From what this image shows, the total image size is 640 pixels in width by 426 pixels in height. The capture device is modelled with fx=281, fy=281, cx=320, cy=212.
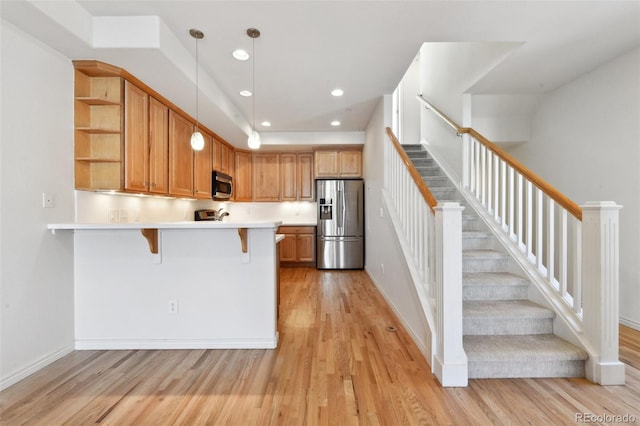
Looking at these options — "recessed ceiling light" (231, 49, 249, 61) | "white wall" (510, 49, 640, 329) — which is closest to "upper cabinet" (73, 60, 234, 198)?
"recessed ceiling light" (231, 49, 249, 61)

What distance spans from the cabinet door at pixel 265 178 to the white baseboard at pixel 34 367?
399cm

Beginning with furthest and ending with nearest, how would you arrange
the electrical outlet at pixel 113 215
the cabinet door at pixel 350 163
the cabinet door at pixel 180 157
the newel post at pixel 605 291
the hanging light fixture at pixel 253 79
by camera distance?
the cabinet door at pixel 350 163
the cabinet door at pixel 180 157
the electrical outlet at pixel 113 215
the hanging light fixture at pixel 253 79
the newel post at pixel 605 291

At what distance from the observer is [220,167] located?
16.1 ft

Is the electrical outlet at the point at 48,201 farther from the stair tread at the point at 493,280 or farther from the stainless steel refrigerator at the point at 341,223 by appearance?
the stainless steel refrigerator at the point at 341,223

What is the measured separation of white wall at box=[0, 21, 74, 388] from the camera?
72.8 inches

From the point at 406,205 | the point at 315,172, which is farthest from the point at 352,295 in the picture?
the point at 315,172

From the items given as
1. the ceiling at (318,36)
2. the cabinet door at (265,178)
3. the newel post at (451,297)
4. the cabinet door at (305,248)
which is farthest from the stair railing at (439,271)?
the cabinet door at (265,178)

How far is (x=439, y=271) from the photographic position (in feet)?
6.16

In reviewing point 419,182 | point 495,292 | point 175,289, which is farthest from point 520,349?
point 175,289

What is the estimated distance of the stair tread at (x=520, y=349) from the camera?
191 cm

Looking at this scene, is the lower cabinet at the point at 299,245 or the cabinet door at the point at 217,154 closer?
the cabinet door at the point at 217,154

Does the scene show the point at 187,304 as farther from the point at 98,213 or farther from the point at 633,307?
the point at 633,307

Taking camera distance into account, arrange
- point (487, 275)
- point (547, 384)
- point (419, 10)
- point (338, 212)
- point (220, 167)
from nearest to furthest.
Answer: point (547, 384), point (419, 10), point (487, 275), point (220, 167), point (338, 212)

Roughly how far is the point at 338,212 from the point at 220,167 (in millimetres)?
2282
